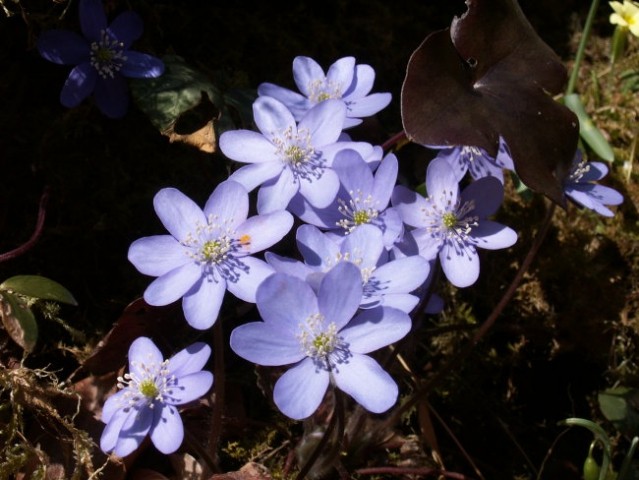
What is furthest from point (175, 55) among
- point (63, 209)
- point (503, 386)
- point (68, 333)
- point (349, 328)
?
point (503, 386)

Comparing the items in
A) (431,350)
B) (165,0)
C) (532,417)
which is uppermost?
(165,0)

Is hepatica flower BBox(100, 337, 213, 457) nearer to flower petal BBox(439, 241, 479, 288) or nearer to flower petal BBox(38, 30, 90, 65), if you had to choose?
flower petal BBox(439, 241, 479, 288)

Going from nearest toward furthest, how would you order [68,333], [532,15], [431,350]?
[68,333] < [431,350] < [532,15]

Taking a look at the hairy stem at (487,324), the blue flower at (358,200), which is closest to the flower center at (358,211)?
the blue flower at (358,200)

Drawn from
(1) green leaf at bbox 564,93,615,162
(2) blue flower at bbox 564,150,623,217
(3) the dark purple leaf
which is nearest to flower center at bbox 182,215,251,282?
(3) the dark purple leaf

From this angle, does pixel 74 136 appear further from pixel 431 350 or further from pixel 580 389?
pixel 580 389
